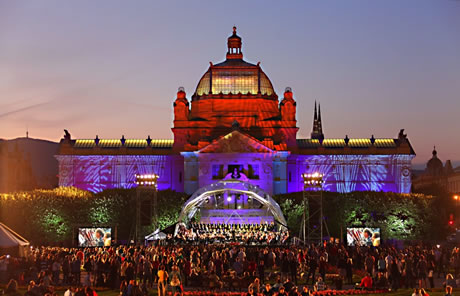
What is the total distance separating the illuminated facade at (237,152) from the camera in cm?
11906

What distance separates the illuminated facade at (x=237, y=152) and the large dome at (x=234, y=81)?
16 centimetres

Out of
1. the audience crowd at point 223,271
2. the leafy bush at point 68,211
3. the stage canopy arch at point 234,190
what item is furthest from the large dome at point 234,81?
the audience crowd at point 223,271

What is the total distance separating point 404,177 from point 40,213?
57667 mm

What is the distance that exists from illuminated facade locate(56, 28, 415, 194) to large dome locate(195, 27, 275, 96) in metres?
0.16

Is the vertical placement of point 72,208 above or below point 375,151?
below

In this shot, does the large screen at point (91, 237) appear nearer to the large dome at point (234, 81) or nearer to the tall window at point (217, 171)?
the tall window at point (217, 171)

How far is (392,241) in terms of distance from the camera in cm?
9456

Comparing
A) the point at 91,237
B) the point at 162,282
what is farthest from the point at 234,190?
the point at 162,282

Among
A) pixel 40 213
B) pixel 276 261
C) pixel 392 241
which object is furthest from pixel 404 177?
pixel 276 261

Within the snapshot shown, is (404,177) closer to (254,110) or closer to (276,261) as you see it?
(254,110)

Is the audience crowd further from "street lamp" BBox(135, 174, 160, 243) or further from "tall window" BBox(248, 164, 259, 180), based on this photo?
"tall window" BBox(248, 164, 259, 180)

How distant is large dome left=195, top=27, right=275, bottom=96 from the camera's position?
433ft

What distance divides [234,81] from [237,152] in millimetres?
18053

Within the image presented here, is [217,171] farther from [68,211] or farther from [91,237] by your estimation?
[91,237]
